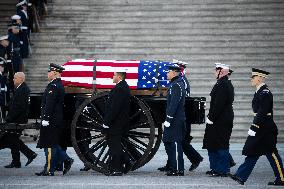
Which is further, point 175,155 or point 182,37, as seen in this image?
point 182,37

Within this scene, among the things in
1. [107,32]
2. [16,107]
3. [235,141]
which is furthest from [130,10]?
[16,107]

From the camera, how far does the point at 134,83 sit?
541 inches

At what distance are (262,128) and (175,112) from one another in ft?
5.39

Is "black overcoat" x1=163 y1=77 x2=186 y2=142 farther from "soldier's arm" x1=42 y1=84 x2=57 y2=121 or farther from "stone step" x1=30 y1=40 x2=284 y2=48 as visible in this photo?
Result: "stone step" x1=30 y1=40 x2=284 y2=48

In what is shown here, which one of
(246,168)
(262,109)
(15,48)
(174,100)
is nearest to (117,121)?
(174,100)

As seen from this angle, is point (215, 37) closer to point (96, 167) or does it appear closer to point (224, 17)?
point (224, 17)

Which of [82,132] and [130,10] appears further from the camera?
[130,10]

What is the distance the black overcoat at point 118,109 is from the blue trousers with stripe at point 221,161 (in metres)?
1.39

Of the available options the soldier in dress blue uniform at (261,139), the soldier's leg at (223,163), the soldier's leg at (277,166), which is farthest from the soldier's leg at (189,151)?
the soldier's leg at (277,166)

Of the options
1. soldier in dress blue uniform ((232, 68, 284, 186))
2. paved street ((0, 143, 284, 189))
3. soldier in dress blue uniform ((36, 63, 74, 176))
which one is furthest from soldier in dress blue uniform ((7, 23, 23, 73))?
soldier in dress blue uniform ((232, 68, 284, 186))

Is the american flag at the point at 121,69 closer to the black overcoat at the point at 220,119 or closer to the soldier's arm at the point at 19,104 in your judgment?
the black overcoat at the point at 220,119

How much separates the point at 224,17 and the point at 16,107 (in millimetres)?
9327

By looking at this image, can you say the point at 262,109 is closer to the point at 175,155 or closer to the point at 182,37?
the point at 175,155

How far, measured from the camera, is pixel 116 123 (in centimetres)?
1340
